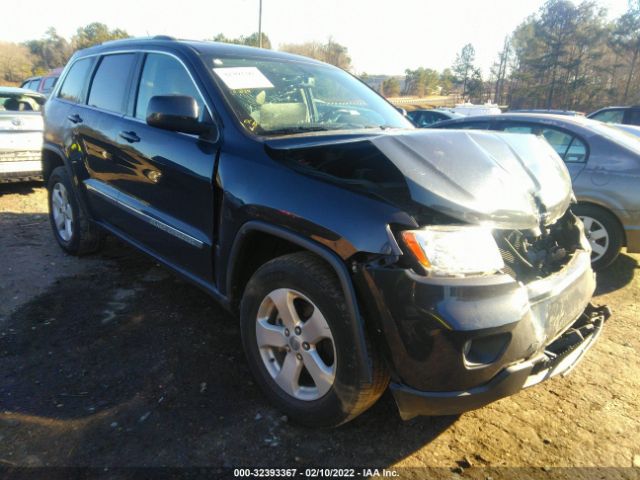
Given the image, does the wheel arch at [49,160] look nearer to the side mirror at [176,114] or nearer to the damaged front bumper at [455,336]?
the side mirror at [176,114]

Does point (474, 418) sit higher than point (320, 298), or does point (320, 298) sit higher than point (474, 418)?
point (320, 298)

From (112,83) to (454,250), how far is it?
10.4 feet

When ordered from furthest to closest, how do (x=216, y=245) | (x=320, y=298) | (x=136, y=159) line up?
(x=136, y=159) < (x=216, y=245) < (x=320, y=298)

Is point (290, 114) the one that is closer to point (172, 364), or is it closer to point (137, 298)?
point (172, 364)

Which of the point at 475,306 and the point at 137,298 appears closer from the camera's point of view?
the point at 475,306

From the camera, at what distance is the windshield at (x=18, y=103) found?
24.1ft

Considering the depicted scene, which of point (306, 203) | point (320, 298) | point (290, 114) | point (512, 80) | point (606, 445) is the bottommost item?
point (606, 445)

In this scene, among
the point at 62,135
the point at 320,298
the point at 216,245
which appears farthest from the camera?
the point at 62,135

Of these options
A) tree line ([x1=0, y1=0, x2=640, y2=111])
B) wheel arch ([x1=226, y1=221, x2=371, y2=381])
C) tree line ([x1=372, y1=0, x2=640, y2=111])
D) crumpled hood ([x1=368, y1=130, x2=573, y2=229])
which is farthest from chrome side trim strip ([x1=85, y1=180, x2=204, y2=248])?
tree line ([x1=372, y1=0, x2=640, y2=111])

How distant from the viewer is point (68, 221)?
4.50m

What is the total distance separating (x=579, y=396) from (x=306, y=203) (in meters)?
1.96

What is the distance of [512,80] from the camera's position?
50.9m

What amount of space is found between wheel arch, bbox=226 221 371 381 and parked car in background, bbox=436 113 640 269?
3.31 meters

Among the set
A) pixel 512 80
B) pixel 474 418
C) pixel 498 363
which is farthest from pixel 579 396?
pixel 512 80
